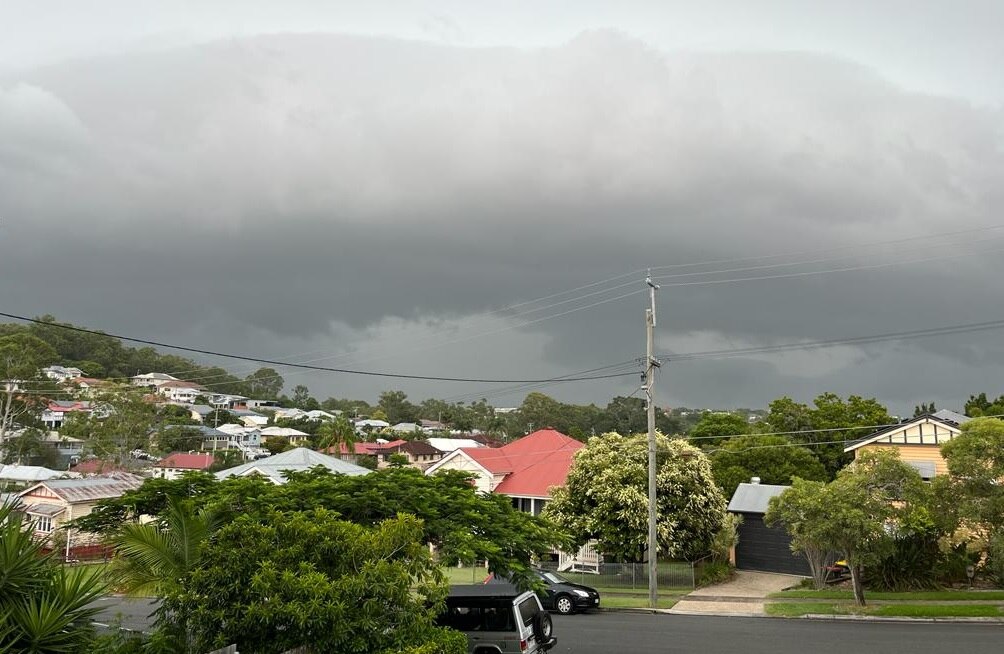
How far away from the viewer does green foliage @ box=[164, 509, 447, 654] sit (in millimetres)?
10836

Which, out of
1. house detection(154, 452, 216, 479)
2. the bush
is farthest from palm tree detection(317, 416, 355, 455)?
the bush

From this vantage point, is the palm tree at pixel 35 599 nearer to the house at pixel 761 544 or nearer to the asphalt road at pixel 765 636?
the asphalt road at pixel 765 636

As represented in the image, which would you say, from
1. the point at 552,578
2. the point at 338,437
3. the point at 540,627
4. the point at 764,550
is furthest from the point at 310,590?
the point at 338,437

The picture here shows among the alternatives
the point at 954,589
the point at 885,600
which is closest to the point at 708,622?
the point at 885,600

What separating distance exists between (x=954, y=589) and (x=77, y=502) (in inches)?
1661

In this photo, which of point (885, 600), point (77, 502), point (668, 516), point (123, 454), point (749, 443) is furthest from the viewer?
point (123, 454)

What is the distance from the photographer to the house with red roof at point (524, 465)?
45884 millimetres

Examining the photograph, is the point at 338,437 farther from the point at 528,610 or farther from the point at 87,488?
the point at 528,610

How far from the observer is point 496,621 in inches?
591

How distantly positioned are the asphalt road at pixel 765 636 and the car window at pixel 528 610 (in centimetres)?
373

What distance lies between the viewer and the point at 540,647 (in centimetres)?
1562

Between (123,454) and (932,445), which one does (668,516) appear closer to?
(932,445)

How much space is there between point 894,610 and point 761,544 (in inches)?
440

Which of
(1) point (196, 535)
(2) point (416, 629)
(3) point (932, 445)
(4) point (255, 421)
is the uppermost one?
(4) point (255, 421)
